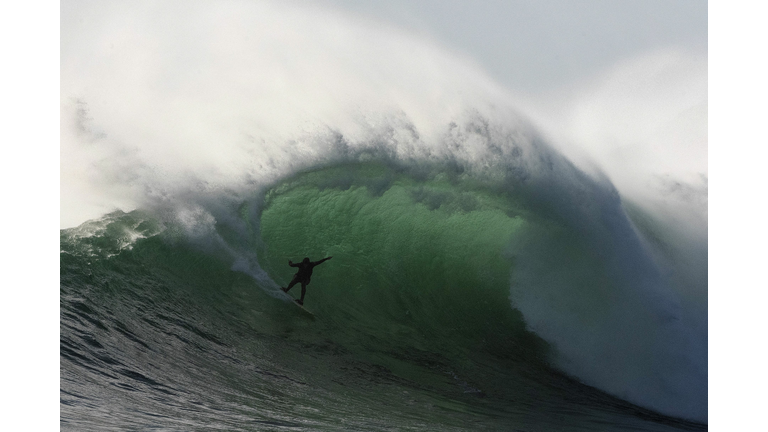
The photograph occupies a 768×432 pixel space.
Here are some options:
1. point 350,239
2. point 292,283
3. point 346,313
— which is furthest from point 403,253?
point 292,283

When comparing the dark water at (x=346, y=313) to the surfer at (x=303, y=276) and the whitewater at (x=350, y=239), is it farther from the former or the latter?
the surfer at (x=303, y=276)

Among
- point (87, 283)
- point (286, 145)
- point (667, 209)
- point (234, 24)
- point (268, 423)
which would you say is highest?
point (234, 24)

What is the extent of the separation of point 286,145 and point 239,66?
3.13 ft

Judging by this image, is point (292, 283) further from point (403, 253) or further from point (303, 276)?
point (403, 253)

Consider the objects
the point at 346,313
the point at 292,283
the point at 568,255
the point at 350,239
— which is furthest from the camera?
the point at 568,255

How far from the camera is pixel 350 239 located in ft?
19.8

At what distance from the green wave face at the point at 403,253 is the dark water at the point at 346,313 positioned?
2cm

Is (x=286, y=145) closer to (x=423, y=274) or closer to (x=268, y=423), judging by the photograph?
(x=423, y=274)

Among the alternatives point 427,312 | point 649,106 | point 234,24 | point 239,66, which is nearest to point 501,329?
point 427,312

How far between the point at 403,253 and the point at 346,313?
3.30ft

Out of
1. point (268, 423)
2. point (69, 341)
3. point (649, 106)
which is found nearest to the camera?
point (268, 423)

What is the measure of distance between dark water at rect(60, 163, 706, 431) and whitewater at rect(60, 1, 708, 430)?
2 centimetres

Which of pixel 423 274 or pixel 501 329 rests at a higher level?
pixel 423 274

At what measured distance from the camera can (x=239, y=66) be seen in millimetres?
5578
